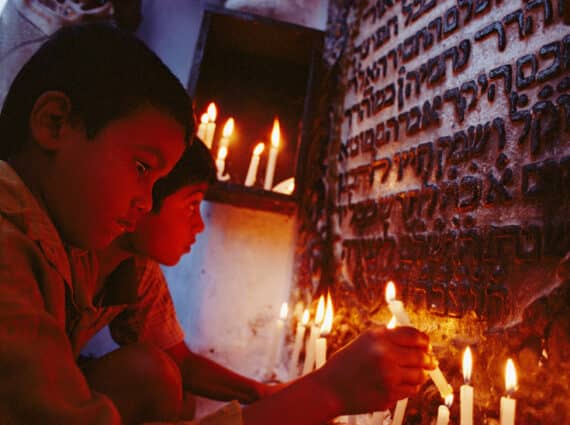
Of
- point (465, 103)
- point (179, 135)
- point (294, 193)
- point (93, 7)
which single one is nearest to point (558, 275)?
point (465, 103)

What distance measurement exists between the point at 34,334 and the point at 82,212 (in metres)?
0.34

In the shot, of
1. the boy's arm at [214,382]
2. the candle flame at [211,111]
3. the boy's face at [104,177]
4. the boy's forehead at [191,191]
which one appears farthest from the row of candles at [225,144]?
the boy's face at [104,177]

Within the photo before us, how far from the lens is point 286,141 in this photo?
9.18ft

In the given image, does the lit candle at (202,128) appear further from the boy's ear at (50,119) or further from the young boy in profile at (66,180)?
the boy's ear at (50,119)

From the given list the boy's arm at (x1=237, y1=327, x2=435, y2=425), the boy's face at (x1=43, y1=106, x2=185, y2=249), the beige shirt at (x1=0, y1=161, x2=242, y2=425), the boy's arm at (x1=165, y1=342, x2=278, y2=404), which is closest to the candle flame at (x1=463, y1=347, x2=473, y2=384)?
the boy's arm at (x1=237, y1=327, x2=435, y2=425)

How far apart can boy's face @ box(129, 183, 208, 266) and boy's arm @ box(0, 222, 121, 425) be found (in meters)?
0.74

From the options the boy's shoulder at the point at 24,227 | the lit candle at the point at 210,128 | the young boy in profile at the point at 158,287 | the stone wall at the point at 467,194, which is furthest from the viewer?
the lit candle at the point at 210,128

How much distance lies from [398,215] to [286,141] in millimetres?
1323

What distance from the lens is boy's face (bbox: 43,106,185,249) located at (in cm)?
107

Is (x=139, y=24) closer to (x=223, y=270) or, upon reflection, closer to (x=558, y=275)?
(x=223, y=270)

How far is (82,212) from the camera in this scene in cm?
109

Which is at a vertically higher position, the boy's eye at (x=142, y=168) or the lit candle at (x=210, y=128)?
the lit candle at (x=210, y=128)

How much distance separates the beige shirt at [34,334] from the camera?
805mm

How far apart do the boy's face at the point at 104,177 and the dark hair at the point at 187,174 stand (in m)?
Result: 0.51
